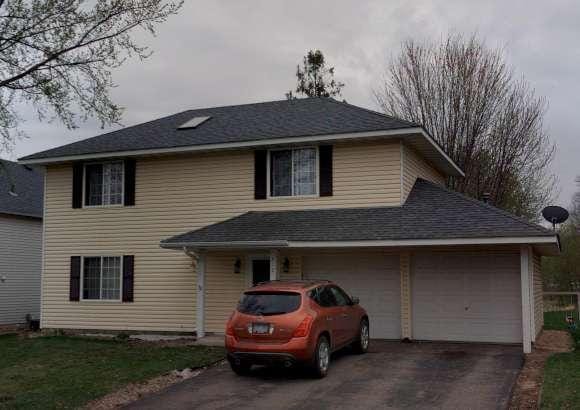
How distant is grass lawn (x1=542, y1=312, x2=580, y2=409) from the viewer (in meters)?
8.62

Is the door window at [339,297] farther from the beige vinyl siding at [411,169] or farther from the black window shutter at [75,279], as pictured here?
the black window shutter at [75,279]

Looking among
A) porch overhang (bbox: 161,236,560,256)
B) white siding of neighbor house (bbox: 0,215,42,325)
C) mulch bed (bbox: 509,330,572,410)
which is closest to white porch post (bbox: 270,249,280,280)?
porch overhang (bbox: 161,236,560,256)

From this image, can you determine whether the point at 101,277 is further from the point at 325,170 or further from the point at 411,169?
the point at 411,169

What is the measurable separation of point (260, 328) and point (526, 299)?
6.10m

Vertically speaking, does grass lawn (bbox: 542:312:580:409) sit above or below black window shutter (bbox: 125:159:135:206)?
below

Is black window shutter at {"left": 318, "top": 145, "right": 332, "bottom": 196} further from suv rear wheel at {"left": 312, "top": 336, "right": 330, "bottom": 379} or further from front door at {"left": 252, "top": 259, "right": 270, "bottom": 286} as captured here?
suv rear wheel at {"left": 312, "top": 336, "right": 330, "bottom": 379}

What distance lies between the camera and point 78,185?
61.4 feet

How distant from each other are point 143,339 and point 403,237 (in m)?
7.59

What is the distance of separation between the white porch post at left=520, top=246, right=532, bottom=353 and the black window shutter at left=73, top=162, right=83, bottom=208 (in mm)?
12266

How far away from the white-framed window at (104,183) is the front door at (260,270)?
15.2 feet

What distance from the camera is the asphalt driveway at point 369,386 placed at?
9.22 metres

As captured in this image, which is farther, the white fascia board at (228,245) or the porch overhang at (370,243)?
the white fascia board at (228,245)

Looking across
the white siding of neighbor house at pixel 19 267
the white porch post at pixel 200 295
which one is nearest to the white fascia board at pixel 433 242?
the white porch post at pixel 200 295

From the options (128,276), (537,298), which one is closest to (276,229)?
(128,276)
